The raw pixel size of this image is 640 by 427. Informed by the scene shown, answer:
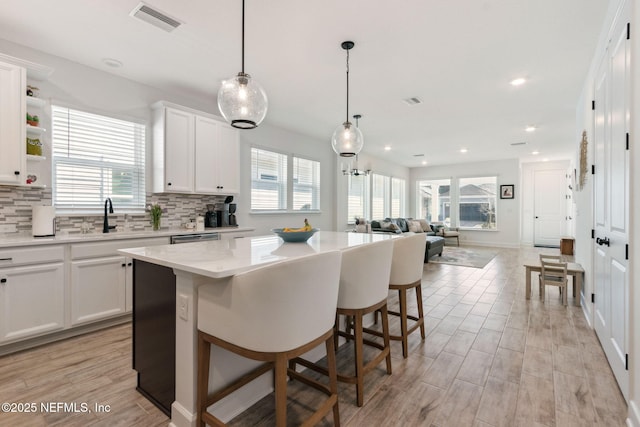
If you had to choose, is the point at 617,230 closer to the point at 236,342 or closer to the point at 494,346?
the point at 494,346

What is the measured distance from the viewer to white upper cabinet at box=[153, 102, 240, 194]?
3623 millimetres

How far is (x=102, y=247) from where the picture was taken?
2.87m

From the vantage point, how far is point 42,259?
8.29 ft

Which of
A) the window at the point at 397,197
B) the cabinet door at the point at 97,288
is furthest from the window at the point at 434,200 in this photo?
the cabinet door at the point at 97,288

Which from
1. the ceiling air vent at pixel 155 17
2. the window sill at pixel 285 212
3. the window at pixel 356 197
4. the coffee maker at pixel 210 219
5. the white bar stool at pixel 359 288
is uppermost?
the ceiling air vent at pixel 155 17

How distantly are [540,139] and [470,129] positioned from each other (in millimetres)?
2037

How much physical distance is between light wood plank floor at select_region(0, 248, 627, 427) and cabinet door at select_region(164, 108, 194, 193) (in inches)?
66.1

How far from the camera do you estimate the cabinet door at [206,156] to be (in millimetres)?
3930

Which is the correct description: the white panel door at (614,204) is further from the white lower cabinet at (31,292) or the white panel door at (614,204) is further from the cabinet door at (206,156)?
the white lower cabinet at (31,292)

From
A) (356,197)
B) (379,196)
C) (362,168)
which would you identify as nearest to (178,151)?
(356,197)

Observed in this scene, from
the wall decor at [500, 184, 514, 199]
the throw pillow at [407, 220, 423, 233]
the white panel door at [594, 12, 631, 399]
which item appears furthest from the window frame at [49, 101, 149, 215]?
the wall decor at [500, 184, 514, 199]

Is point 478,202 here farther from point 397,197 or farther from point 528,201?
point 397,197

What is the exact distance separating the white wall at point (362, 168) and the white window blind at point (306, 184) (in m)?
0.63

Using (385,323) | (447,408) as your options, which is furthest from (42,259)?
(447,408)
